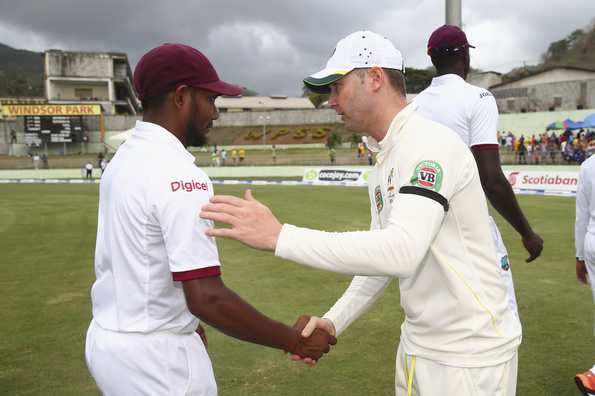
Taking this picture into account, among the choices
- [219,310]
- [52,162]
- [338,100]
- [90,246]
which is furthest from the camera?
[52,162]

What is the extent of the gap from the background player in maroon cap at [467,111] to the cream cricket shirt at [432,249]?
138cm

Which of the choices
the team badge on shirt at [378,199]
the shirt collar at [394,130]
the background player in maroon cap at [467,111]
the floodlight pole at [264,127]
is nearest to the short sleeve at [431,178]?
the shirt collar at [394,130]

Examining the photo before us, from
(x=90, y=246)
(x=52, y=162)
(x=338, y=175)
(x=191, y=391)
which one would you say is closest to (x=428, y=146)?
(x=191, y=391)

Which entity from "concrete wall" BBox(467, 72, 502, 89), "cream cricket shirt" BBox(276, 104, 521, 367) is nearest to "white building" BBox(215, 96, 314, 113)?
"concrete wall" BBox(467, 72, 502, 89)

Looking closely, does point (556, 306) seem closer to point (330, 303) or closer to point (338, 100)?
point (330, 303)

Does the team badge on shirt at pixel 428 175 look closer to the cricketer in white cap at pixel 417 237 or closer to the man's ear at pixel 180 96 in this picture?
the cricketer in white cap at pixel 417 237

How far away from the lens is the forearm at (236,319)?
6.64ft

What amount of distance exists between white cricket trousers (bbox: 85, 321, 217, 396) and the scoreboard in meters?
57.6

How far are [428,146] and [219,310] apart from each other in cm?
107

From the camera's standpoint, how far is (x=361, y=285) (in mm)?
2889

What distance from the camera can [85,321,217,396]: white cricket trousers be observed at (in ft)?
7.11

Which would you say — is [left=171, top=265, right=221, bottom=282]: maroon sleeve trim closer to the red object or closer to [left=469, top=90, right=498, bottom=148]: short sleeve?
[left=469, top=90, right=498, bottom=148]: short sleeve

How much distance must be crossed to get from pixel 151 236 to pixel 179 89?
0.65m

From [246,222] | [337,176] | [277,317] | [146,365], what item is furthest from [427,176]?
[337,176]
